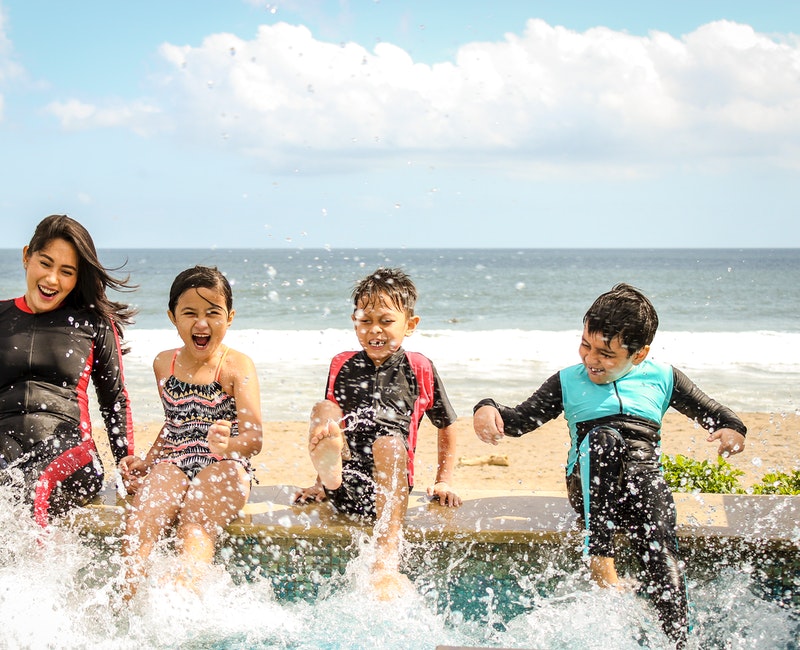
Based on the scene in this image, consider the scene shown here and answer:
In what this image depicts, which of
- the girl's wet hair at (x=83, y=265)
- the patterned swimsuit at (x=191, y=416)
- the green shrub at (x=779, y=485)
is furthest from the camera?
the green shrub at (x=779, y=485)

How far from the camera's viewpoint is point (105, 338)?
157 inches

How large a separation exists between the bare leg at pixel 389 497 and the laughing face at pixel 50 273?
1.67 meters

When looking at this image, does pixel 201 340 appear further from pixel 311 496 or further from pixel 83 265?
pixel 311 496

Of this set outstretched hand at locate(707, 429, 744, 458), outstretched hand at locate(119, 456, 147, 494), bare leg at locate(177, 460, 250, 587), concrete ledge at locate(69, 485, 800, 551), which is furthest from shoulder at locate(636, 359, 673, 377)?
outstretched hand at locate(119, 456, 147, 494)

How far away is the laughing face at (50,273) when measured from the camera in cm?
383

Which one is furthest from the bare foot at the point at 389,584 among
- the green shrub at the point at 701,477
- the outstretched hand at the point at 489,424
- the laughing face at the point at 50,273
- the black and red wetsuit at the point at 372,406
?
the laughing face at the point at 50,273

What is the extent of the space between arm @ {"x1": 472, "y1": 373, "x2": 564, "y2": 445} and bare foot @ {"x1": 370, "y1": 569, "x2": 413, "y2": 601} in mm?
641

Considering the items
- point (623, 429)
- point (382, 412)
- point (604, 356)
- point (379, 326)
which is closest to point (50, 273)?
point (379, 326)

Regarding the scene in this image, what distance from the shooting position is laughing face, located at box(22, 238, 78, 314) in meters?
3.83

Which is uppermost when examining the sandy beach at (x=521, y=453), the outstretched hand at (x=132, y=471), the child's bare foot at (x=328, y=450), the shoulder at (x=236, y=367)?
the shoulder at (x=236, y=367)

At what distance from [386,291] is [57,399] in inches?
63.3

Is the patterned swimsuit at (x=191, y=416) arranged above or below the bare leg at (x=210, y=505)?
above

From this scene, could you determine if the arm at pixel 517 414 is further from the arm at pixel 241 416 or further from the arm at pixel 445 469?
the arm at pixel 241 416

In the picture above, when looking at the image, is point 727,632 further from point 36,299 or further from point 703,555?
point 36,299
